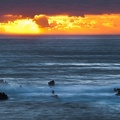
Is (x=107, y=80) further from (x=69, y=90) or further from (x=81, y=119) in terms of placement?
(x=81, y=119)

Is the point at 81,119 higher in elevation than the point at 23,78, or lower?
lower

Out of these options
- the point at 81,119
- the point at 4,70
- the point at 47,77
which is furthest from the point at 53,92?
the point at 4,70

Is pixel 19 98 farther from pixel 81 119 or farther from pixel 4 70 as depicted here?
pixel 4 70

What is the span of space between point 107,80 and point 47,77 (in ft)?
50.2

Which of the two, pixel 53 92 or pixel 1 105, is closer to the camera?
pixel 1 105

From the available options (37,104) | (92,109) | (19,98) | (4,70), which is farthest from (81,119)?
(4,70)

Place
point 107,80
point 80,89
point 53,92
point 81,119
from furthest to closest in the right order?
point 107,80
point 80,89
point 53,92
point 81,119

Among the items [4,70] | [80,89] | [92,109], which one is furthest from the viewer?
[4,70]

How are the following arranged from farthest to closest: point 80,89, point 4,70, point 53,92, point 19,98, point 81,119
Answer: point 4,70 → point 80,89 → point 53,92 → point 19,98 → point 81,119

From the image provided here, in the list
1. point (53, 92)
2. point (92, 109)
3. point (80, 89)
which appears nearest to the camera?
point (92, 109)

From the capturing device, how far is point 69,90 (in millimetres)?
87312

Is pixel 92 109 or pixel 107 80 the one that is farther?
pixel 107 80

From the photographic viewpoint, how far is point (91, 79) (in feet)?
355

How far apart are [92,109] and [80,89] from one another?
21.1 meters
